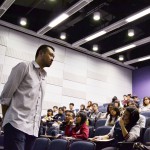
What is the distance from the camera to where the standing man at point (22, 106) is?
1.57m

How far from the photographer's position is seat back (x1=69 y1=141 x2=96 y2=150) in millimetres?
2965

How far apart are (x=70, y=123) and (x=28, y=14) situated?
3.80 metres

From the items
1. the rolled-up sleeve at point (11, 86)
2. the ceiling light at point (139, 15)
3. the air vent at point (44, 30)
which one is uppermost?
the ceiling light at point (139, 15)

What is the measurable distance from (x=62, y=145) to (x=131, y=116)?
98 centimetres

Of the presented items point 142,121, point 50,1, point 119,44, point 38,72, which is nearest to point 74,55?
point 119,44

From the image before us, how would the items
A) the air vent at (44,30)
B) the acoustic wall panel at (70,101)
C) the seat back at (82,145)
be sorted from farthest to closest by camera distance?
the acoustic wall panel at (70,101) < the air vent at (44,30) < the seat back at (82,145)

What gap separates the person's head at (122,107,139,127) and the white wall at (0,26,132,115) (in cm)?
511

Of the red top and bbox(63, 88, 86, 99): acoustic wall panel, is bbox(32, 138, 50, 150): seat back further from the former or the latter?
bbox(63, 88, 86, 99): acoustic wall panel

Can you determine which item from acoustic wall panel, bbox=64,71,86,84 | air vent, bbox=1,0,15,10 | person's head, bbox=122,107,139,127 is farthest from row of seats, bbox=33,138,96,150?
acoustic wall panel, bbox=64,71,86,84

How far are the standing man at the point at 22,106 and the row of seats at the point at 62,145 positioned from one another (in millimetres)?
1454

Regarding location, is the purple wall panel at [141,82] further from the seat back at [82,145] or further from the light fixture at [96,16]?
the seat back at [82,145]

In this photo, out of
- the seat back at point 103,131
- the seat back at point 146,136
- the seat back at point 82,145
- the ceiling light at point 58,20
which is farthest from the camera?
the ceiling light at point 58,20

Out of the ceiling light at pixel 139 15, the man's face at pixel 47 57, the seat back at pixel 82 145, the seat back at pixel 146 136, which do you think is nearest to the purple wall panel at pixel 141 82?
the ceiling light at pixel 139 15

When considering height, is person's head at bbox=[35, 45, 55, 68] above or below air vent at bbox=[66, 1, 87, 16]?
below
